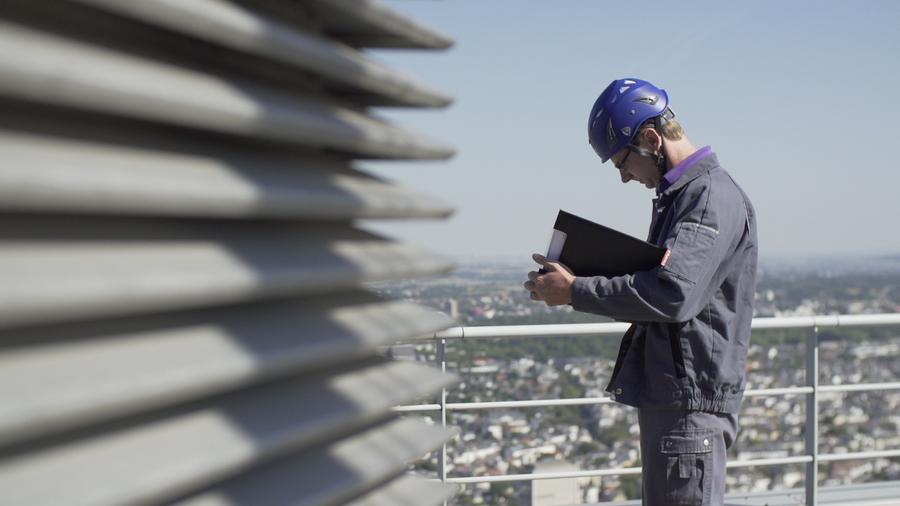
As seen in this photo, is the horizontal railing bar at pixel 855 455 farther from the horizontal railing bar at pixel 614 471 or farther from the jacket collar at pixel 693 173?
the jacket collar at pixel 693 173

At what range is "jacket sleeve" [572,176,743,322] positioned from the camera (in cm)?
213

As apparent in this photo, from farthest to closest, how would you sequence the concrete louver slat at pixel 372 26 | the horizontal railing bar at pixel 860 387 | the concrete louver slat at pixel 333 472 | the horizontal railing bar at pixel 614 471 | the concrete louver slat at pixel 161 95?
the horizontal railing bar at pixel 860 387
the horizontal railing bar at pixel 614 471
the concrete louver slat at pixel 372 26
the concrete louver slat at pixel 333 472
the concrete louver slat at pixel 161 95

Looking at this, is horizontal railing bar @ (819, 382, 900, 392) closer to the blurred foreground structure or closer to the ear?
the ear

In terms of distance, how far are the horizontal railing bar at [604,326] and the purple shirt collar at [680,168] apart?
54.2 inches

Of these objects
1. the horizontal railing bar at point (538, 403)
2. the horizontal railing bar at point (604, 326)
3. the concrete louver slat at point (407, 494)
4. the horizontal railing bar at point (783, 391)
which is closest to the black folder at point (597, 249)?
the horizontal railing bar at point (604, 326)

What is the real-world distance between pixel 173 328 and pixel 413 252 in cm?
33

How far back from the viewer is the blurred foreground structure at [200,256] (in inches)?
18.9

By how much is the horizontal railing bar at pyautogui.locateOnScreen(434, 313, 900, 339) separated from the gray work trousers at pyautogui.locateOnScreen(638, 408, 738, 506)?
52.9 inches

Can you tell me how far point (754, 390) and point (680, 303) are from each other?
223 cm

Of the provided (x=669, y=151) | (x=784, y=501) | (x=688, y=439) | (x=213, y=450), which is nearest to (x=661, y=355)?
(x=688, y=439)

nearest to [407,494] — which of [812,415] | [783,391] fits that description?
[783,391]

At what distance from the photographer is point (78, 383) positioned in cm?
49

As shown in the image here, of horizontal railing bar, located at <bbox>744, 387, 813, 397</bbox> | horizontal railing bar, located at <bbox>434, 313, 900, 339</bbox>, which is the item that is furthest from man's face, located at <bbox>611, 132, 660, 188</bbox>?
horizontal railing bar, located at <bbox>744, 387, 813, 397</bbox>

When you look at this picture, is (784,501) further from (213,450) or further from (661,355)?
(213,450)
